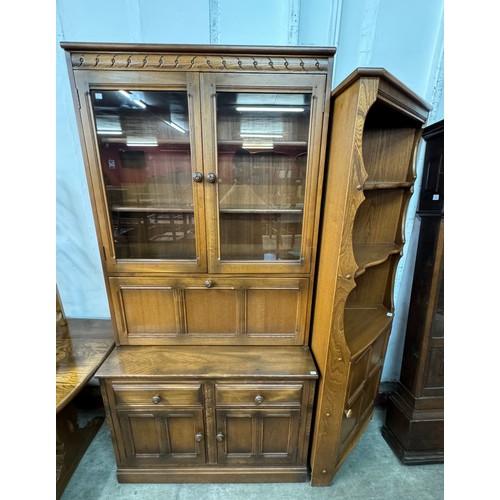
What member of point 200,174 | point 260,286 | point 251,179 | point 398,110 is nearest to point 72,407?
point 260,286

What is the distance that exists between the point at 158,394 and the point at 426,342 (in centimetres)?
152

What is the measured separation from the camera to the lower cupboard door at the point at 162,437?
4.43 feet

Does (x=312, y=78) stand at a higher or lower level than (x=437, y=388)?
higher

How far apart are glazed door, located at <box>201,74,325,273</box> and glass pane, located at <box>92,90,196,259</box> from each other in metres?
0.15

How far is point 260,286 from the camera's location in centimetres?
138

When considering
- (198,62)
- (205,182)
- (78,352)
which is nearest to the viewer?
(198,62)

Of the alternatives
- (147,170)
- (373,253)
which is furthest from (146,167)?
(373,253)

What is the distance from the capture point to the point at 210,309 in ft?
4.71

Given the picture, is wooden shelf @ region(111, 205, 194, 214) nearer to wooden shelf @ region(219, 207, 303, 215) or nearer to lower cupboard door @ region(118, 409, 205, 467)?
wooden shelf @ region(219, 207, 303, 215)

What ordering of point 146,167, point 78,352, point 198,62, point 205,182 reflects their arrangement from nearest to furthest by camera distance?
point 198,62 → point 205,182 → point 146,167 → point 78,352

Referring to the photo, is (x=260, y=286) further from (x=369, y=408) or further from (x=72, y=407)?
(x=72, y=407)

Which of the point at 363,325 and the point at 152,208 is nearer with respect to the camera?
the point at 152,208

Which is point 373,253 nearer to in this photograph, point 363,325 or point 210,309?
point 363,325

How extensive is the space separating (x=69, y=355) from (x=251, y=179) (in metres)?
1.40
